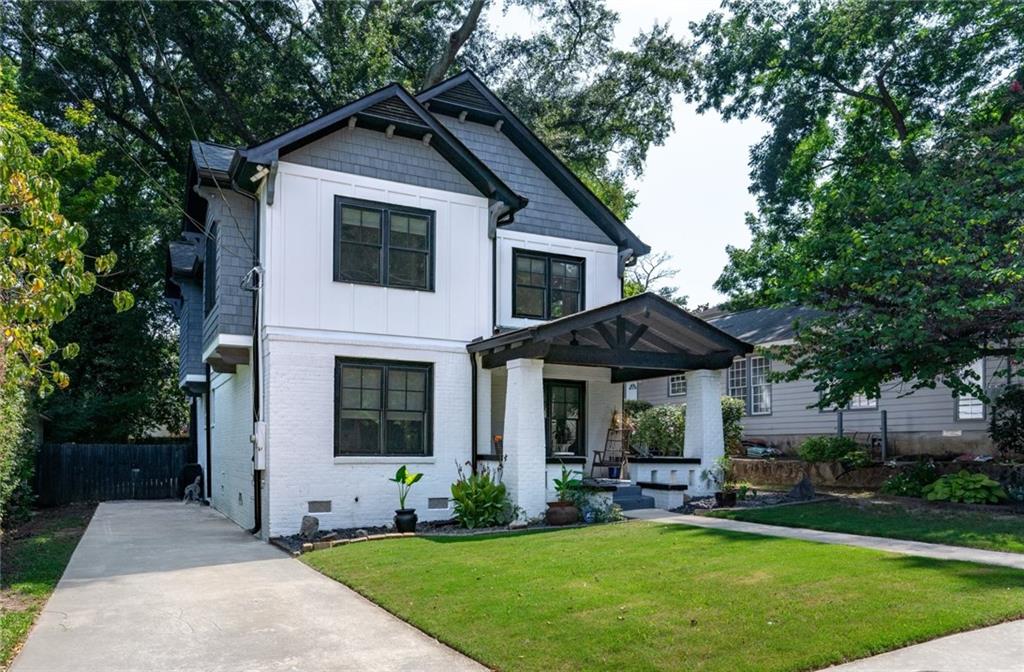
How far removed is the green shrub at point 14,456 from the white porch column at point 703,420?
35.1 ft

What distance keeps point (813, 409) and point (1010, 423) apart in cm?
565

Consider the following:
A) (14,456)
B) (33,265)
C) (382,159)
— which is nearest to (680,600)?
(33,265)

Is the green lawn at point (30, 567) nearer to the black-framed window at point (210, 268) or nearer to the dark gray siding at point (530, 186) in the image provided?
the black-framed window at point (210, 268)

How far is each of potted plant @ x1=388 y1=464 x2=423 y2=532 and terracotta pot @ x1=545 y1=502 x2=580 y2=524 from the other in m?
2.13

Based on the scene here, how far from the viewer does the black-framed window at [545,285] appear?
15742mm

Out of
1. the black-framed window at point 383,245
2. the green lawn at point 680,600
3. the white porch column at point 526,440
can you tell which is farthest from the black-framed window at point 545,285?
the green lawn at point 680,600

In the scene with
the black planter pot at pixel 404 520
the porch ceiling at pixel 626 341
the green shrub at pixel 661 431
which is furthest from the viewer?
the green shrub at pixel 661 431

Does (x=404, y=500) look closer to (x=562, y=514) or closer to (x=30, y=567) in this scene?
(x=562, y=514)

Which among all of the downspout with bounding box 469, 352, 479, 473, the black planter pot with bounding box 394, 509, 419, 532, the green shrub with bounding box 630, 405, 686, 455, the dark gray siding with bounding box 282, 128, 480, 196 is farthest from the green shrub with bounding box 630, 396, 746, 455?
the black planter pot with bounding box 394, 509, 419, 532

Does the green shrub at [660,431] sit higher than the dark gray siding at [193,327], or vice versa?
the dark gray siding at [193,327]

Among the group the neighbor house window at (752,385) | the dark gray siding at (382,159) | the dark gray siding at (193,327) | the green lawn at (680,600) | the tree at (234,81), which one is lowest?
the green lawn at (680,600)

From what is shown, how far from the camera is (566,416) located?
1591 cm

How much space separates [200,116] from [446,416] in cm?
1774

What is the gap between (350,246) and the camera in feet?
43.5
